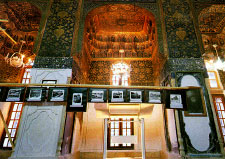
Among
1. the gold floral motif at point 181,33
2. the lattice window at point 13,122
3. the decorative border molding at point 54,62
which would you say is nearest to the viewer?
the decorative border molding at point 54,62

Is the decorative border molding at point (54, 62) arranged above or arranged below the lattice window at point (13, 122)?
above

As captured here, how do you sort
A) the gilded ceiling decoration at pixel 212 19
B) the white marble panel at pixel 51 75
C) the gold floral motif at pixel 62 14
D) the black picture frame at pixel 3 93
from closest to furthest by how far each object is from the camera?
the black picture frame at pixel 3 93
the white marble panel at pixel 51 75
the gold floral motif at pixel 62 14
the gilded ceiling decoration at pixel 212 19

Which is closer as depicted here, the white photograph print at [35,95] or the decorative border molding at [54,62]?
the white photograph print at [35,95]

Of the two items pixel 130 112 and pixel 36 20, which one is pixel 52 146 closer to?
pixel 130 112

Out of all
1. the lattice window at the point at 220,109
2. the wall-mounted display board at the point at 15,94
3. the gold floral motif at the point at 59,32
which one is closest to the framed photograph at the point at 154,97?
the wall-mounted display board at the point at 15,94

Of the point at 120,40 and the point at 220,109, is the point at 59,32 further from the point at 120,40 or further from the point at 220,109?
A: the point at 220,109

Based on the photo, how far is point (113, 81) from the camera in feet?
25.4

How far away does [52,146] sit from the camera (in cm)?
392

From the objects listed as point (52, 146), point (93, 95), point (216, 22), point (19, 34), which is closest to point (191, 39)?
point (216, 22)

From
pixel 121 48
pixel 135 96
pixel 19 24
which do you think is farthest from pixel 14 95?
pixel 121 48

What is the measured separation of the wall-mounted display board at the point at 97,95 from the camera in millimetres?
3908

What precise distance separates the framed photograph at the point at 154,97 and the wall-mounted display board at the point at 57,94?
2249 mm

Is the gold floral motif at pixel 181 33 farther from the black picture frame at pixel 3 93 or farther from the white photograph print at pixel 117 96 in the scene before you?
the black picture frame at pixel 3 93

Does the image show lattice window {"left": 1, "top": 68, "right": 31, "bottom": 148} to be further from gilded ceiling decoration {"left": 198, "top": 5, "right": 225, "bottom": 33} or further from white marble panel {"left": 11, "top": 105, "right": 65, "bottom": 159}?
gilded ceiling decoration {"left": 198, "top": 5, "right": 225, "bottom": 33}
